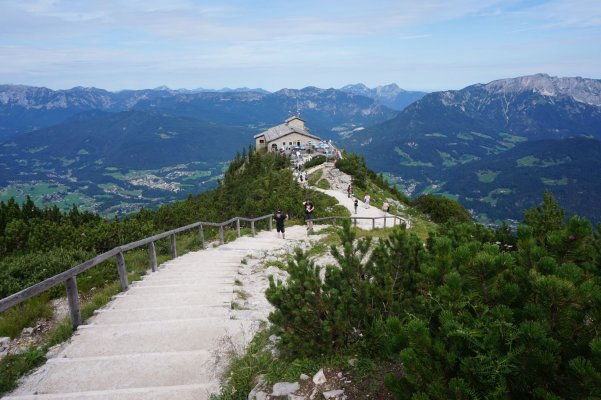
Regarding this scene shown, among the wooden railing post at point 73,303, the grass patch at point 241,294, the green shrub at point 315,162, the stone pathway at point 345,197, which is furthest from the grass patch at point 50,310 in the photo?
the green shrub at point 315,162

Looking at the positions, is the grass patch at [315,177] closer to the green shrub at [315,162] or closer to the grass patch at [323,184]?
the grass patch at [323,184]

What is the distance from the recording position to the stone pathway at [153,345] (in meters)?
5.07

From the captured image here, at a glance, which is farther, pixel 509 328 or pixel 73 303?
pixel 73 303

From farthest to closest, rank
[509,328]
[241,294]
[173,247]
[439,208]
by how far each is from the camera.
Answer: [439,208] < [173,247] < [241,294] < [509,328]

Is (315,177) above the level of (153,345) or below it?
below

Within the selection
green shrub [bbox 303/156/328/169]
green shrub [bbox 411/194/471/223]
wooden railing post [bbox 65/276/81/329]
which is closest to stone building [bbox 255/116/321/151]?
green shrub [bbox 303/156/328/169]

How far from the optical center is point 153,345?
20.7 ft

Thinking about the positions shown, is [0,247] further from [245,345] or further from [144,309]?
[245,345]

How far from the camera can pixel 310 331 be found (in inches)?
195

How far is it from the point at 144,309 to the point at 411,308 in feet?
18.2

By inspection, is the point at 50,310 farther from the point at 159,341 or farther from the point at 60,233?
the point at 60,233

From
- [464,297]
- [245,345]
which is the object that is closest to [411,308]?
[464,297]

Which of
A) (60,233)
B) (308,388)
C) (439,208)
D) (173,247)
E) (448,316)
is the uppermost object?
(448,316)

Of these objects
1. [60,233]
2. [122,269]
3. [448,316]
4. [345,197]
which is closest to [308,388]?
[448,316]
